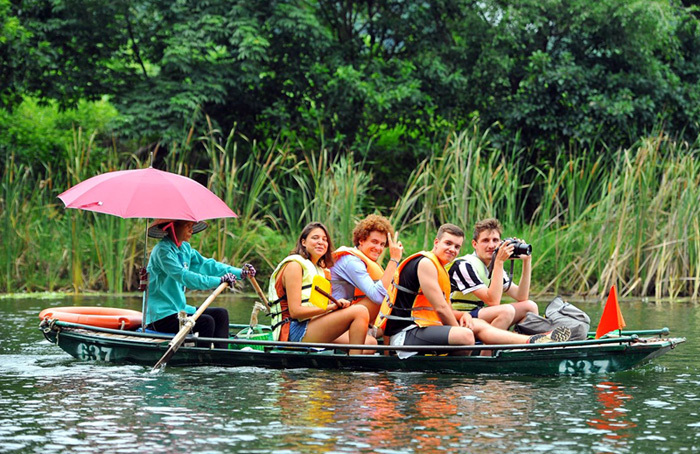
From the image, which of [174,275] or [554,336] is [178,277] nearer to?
[174,275]

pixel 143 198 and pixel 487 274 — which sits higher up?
pixel 143 198

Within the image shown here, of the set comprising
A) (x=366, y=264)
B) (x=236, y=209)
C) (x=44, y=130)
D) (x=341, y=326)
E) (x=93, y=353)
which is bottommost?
(x=93, y=353)

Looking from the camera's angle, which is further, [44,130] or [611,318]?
[44,130]

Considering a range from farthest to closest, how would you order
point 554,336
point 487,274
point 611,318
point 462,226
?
point 462,226 → point 487,274 → point 554,336 → point 611,318

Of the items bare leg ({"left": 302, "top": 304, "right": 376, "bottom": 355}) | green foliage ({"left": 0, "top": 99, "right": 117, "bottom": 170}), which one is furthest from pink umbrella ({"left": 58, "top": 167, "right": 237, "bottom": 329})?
green foliage ({"left": 0, "top": 99, "right": 117, "bottom": 170})

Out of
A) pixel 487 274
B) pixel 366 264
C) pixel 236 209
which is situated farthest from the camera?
pixel 236 209

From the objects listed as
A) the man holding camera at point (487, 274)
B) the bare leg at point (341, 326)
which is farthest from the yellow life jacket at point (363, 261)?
the man holding camera at point (487, 274)

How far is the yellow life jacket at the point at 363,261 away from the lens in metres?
9.35

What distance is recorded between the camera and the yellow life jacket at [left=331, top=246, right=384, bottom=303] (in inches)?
368

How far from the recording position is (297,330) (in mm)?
9305

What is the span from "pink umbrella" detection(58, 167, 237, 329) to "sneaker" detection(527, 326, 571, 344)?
2.80 m

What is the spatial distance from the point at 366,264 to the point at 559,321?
167 centimetres

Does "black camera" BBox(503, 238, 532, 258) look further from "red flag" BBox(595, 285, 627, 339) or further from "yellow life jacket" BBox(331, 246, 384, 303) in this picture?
"yellow life jacket" BBox(331, 246, 384, 303)

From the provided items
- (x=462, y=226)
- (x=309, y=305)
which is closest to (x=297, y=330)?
(x=309, y=305)
